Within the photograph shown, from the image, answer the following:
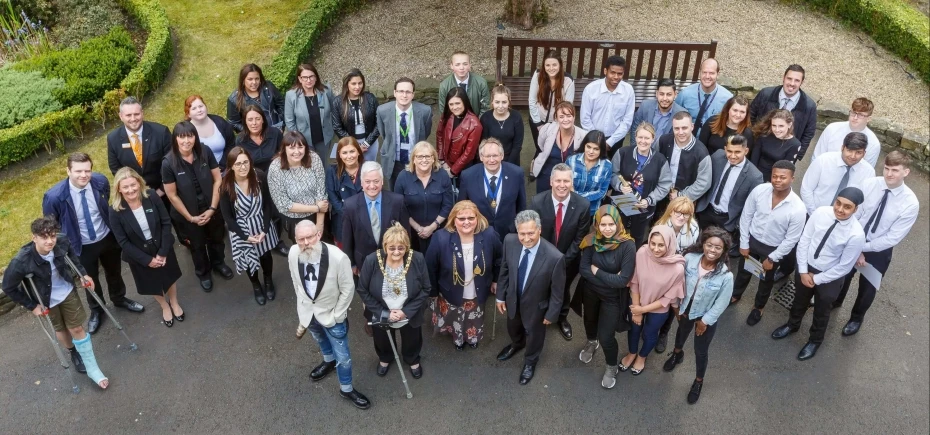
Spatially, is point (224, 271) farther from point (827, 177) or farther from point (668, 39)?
point (668, 39)

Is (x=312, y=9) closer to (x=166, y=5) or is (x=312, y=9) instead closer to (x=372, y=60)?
(x=372, y=60)

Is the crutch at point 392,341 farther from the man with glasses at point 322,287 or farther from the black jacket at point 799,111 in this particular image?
the black jacket at point 799,111

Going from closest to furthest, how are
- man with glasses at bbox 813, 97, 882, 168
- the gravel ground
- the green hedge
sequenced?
man with glasses at bbox 813, 97, 882, 168 → the gravel ground → the green hedge

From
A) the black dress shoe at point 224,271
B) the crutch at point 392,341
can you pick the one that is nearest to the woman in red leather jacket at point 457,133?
the crutch at point 392,341

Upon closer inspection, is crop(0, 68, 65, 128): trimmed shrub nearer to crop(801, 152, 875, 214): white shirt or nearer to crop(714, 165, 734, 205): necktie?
crop(714, 165, 734, 205): necktie

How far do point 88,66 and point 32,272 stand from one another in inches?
223

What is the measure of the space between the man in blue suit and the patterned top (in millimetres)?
1607

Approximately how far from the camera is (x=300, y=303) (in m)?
6.03

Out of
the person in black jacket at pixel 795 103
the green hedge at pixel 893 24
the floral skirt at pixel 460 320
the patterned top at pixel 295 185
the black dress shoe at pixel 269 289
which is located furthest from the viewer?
the green hedge at pixel 893 24

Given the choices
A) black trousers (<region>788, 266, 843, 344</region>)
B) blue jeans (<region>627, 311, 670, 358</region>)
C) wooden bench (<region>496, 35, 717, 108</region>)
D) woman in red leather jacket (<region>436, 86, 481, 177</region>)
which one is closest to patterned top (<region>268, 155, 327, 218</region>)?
woman in red leather jacket (<region>436, 86, 481, 177</region>)

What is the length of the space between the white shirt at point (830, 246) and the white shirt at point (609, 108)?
8.37 ft

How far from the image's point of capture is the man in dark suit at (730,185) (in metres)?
7.17

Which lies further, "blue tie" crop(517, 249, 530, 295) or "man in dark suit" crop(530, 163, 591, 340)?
"man in dark suit" crop(530, 163, 591, 340)

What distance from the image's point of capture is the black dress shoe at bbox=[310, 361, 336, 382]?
680 cm
